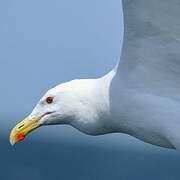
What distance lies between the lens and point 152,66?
9688mm

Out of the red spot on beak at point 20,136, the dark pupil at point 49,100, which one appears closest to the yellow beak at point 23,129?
the red spot on beak at point 20,136

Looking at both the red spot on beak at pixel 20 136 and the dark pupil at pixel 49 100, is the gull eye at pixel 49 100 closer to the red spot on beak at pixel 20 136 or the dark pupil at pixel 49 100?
the dark pupil at pixel 49 100

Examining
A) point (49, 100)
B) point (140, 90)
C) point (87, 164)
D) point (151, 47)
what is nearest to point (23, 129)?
point (49, 100)

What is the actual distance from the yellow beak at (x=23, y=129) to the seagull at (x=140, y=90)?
0.77 ft

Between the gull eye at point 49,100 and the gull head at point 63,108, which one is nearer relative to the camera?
the gull head at point 63,108

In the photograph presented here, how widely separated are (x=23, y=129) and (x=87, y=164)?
24.3m

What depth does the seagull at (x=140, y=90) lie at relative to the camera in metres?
9.36

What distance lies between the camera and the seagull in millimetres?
9359

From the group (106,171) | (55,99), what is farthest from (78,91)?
(106,171)

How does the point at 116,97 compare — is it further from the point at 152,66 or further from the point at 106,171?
the point at 106,171

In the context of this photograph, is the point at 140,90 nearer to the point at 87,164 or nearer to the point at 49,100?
the point at 49,100

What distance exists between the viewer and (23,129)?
1016cm

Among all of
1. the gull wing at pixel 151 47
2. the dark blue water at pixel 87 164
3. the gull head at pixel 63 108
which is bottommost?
the dark blue water at pixel 87 164

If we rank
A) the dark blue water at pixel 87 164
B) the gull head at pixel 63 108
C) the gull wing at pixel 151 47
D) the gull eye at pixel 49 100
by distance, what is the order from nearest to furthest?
the gull wing at pixel 151 47 → the gull head at pixel 63 108 → the gull eye at pixel 49 100 → the dark blue water at pixel 87 164
